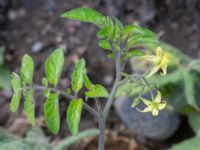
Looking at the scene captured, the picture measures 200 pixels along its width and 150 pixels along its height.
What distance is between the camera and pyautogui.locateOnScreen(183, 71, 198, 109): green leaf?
2.14 m

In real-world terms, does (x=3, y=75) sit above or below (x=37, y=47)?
below

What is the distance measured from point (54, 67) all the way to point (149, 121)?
143 cm

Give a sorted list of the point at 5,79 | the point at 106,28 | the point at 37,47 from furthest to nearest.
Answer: the point at 37,47
the point at 5,79
the point at 106,28

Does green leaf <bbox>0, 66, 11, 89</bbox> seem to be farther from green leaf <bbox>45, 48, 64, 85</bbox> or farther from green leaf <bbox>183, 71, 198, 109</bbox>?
green leaf <bbox>45, 48, 64, 85</bbox>

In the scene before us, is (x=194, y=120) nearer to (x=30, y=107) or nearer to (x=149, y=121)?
(x=149, y=121)

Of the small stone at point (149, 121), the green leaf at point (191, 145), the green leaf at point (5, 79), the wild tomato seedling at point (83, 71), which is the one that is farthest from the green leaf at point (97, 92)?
the green leaf at point (5, 79)

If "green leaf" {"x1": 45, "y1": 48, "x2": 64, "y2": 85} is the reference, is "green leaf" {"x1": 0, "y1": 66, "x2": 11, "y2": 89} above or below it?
below

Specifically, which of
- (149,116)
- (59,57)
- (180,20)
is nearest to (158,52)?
(59,57)

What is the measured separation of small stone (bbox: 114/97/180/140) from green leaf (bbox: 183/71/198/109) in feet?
0.95

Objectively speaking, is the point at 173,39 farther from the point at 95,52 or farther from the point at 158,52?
the point at 158,52

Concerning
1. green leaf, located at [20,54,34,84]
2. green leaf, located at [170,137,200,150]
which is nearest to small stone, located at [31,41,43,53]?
green leaf, located at [170,137,200,150]

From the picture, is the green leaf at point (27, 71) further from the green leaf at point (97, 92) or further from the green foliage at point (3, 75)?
the green foliage at point (3, 75)

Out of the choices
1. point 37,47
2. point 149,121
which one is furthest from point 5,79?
point 149,121

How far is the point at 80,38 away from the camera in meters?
2.97
